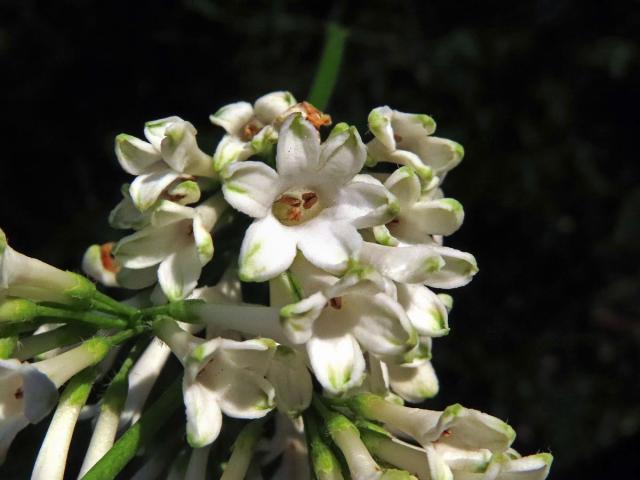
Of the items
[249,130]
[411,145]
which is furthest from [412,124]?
[249,130]

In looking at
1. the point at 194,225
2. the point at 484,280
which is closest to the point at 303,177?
the point at 194,225

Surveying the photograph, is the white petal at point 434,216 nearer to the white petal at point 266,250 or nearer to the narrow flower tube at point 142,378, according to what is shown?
the white petal at point 266,250

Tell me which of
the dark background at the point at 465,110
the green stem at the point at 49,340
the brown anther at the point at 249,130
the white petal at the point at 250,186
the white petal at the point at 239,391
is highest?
the white petal at the point at 250,186

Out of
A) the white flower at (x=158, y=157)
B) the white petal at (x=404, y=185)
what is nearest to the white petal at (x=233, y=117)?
the white flower at (x=158, y=157)

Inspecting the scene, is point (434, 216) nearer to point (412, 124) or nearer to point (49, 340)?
point (412, 124)

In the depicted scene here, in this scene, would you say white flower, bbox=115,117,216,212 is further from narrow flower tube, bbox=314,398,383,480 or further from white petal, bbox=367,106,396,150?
narrow flower tube, bbox=314,398,383,480

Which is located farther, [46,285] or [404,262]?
[46,285]
